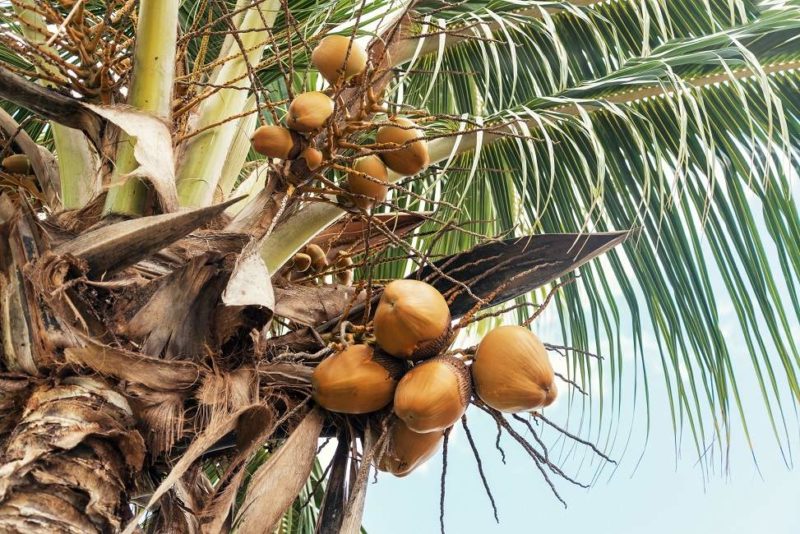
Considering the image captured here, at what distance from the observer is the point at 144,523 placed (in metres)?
1.56

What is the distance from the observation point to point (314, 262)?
1965 mm

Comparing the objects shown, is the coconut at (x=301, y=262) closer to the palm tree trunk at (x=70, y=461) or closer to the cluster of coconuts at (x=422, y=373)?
the cluster of coconuts at (x=422, y=373)

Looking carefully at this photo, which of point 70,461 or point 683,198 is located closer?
point 70,461

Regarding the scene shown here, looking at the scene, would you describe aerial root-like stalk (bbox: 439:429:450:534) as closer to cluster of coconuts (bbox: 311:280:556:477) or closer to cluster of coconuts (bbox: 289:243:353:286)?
cluster of coconuts (bbox: 311:280:556:477)

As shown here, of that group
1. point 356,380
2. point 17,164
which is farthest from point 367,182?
point 17,164

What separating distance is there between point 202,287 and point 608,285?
127 cm

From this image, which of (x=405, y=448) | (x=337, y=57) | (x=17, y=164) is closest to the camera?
(x=405, y=448)

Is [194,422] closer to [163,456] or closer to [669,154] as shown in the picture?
[163,456]

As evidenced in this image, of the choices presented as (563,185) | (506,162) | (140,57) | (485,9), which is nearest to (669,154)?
(563,185)

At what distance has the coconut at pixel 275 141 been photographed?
1.61 metres

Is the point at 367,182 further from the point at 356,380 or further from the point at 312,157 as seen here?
the point at 356,380

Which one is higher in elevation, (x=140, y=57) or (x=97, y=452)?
(x=140, y=57)

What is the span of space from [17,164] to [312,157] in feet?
2.50

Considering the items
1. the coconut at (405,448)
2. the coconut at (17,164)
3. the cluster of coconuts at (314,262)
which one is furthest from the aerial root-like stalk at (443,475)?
the coconut at (17,164)
